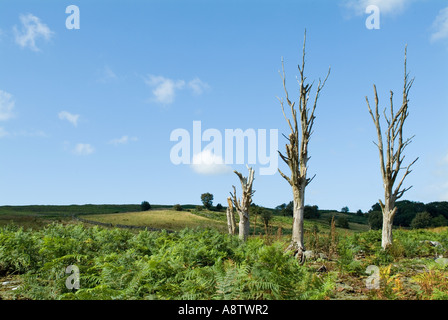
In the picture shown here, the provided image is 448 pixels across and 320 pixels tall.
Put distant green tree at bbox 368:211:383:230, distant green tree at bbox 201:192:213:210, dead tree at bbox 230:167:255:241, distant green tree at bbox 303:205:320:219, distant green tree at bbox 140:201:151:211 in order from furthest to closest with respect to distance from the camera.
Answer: distant green tree at bbox 140:201:151:211 → distant green tree at bbox 201:192:213:210 → distant green tree at bbox 303:205:320:219 → distant green tree at bbox 368:211:383:230 → dead tree at bbox 230:167:255:241

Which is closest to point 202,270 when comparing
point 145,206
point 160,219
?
point 160,219

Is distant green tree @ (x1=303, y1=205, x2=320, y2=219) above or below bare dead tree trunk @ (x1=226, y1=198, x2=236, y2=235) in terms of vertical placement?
below

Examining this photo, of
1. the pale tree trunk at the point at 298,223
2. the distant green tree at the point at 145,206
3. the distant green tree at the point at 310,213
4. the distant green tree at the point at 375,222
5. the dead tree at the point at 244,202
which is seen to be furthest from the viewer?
the distant green tree at the point at 145,206

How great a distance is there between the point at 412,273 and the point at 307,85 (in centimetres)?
866

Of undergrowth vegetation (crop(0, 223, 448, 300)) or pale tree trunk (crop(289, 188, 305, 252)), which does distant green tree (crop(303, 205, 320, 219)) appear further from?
pale tree trunk (crop(289, 188, 305, 252))

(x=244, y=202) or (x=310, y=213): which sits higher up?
(x=244, y=202)

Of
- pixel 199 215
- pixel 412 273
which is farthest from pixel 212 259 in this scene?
pixel 199 215

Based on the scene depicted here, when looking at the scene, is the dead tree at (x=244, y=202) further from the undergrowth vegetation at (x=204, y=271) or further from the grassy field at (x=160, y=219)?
the grassy field at (x=160, y=219)

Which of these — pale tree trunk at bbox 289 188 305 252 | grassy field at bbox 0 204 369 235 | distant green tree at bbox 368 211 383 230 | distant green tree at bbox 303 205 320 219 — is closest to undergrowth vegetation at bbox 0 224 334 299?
pale tree trunk at bbox 289 188 305 252

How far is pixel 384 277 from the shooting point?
310 inches

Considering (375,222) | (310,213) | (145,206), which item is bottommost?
(375,222)

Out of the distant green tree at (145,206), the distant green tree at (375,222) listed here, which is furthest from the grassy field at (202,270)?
the distant green tree at (145,206)

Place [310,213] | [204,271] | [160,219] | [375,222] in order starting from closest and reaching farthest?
[204,271], [160,219], [375,222], [310,213]

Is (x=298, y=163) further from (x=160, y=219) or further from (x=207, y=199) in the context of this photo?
(x=207, y=199)
